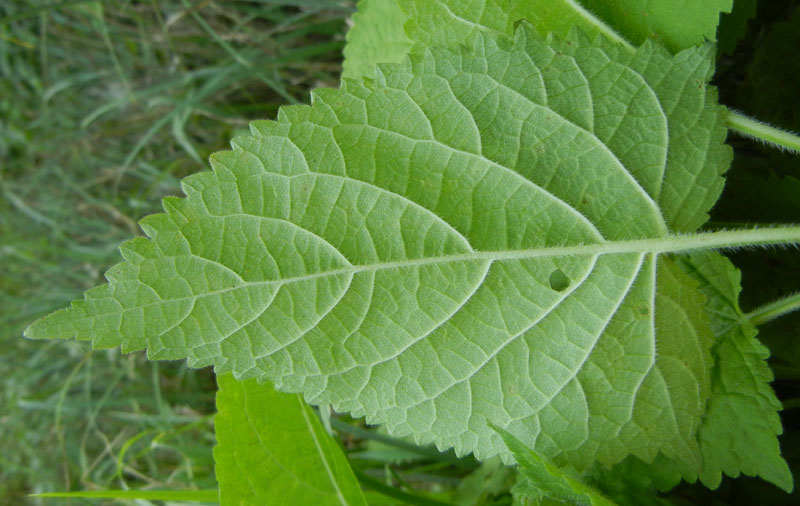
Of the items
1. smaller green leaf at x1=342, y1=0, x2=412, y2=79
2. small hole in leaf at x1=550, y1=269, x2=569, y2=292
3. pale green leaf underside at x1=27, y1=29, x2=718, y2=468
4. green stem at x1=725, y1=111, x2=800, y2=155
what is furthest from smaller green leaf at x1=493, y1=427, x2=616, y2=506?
smaller green leaf at x1=342, y1=0, x2=412, y2=79

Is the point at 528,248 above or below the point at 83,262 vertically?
above

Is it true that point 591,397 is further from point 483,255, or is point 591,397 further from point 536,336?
point 483,255

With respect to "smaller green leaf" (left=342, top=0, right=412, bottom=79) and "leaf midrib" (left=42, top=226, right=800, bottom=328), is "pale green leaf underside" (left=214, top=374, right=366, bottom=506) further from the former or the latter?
"smaller green leaf" (left=342, top=0, right=412, bottom=79)

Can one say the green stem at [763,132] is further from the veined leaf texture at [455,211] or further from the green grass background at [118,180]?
the green grass background at [118,180]

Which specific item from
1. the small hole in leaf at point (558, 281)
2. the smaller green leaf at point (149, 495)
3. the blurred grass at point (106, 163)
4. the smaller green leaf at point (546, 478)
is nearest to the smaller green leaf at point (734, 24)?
the small hole in leaf at point (558, 281)

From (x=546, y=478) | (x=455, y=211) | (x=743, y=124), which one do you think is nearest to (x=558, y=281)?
(x=455, y=211)

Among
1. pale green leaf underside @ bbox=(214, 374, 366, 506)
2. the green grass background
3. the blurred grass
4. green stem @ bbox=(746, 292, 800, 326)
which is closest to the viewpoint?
green stem @ bbox=(746, 292, 800, 326)

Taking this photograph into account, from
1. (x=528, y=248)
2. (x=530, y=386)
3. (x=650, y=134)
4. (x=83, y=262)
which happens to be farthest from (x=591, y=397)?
(x=83, y=262)
